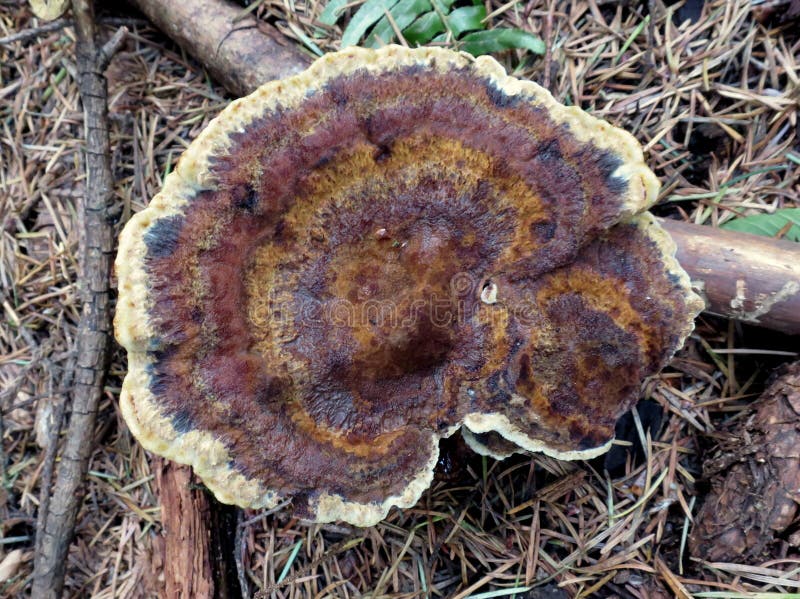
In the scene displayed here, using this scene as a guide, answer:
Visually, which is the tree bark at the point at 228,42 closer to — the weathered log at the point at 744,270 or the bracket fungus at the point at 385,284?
the bracket fungus at the point at 385,284

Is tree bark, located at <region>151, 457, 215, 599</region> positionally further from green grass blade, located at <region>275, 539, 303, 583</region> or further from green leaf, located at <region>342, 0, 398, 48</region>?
green leaf, located at <region>342, 0, 398, 48</region>

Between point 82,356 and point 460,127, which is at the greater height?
point 460,127

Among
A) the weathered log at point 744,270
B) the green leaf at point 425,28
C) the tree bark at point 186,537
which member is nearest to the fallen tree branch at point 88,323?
the tree bark at point 186,537

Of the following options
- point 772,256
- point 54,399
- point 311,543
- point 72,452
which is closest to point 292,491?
point 311,543

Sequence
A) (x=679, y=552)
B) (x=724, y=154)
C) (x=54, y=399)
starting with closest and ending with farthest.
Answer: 1. (x=679, y=552)
2. (x=724, y=154)
3. (x=54, y=399)

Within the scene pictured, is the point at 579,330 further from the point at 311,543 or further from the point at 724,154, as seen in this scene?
the point at 311,543

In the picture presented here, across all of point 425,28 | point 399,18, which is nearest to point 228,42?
point 399,18
